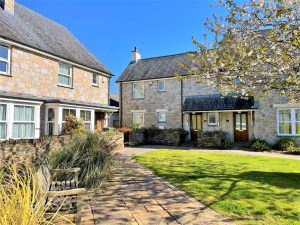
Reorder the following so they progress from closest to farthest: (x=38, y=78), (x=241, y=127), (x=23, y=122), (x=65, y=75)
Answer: (x=23, y=122) < (x=38, y=78) < (x=65, y=75) < (x=241, y=127)

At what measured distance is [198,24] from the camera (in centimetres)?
838

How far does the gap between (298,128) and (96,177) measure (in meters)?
16.2

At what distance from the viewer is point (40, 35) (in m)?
15.8

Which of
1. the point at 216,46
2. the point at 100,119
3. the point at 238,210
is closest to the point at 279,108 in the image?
the point at 216,46

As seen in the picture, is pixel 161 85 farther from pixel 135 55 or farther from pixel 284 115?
pixel 284 115

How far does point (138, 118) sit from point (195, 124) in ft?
19.7

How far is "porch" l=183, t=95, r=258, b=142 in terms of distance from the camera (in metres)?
19.0

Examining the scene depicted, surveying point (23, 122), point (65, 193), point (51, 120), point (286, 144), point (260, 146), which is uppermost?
point (51, 120)

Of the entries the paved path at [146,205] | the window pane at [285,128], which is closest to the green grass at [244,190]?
the paved path at [146,205]

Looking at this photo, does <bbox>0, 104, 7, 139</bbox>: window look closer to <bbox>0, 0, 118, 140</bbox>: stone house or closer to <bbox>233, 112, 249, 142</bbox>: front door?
<bbox>0, 0, 118, 140</bbox>: stone house

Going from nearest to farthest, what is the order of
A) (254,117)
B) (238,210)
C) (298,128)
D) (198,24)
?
(238,210) < (198,24) < (298,128) < (254,117)

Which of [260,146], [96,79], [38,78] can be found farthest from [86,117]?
[260,146]

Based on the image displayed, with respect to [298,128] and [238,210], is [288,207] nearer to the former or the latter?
[238,210]

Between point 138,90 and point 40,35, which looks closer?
point 40,35
